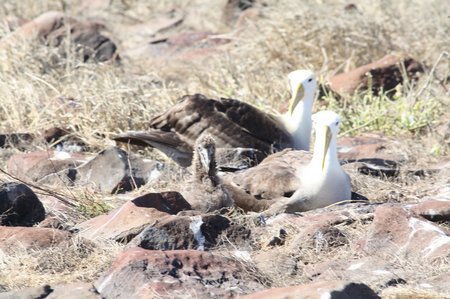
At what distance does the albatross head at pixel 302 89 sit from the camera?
355 inches

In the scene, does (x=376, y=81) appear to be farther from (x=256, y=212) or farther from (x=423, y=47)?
(x=256, y=212)

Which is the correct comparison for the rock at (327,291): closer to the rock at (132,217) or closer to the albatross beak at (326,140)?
the rock at (132,217)

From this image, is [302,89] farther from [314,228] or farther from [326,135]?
[314,228]

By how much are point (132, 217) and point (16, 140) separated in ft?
10.1

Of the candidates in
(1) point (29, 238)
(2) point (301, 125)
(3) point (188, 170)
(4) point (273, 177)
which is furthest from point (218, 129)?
(1) point (29, 238)

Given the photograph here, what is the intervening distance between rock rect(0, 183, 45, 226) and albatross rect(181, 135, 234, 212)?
0.94 meters

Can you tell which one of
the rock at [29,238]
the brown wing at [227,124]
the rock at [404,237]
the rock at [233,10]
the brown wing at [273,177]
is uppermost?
the rock at [404,237]

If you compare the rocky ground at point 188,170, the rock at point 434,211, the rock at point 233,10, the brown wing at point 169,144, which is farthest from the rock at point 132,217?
the rock at point 233,10

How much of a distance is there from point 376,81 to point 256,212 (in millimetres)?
3991

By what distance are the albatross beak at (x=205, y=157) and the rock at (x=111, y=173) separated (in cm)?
83

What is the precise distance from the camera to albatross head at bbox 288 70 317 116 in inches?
→ 355

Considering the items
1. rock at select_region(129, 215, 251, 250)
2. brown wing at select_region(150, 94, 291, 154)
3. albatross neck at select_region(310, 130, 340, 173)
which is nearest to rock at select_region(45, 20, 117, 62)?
brown wing at select_region(150, 94, 291, 154)

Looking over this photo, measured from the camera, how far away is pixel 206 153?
23.5ft

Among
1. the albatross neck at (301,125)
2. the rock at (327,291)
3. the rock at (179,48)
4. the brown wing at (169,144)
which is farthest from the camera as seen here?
the rock at (179,48)
